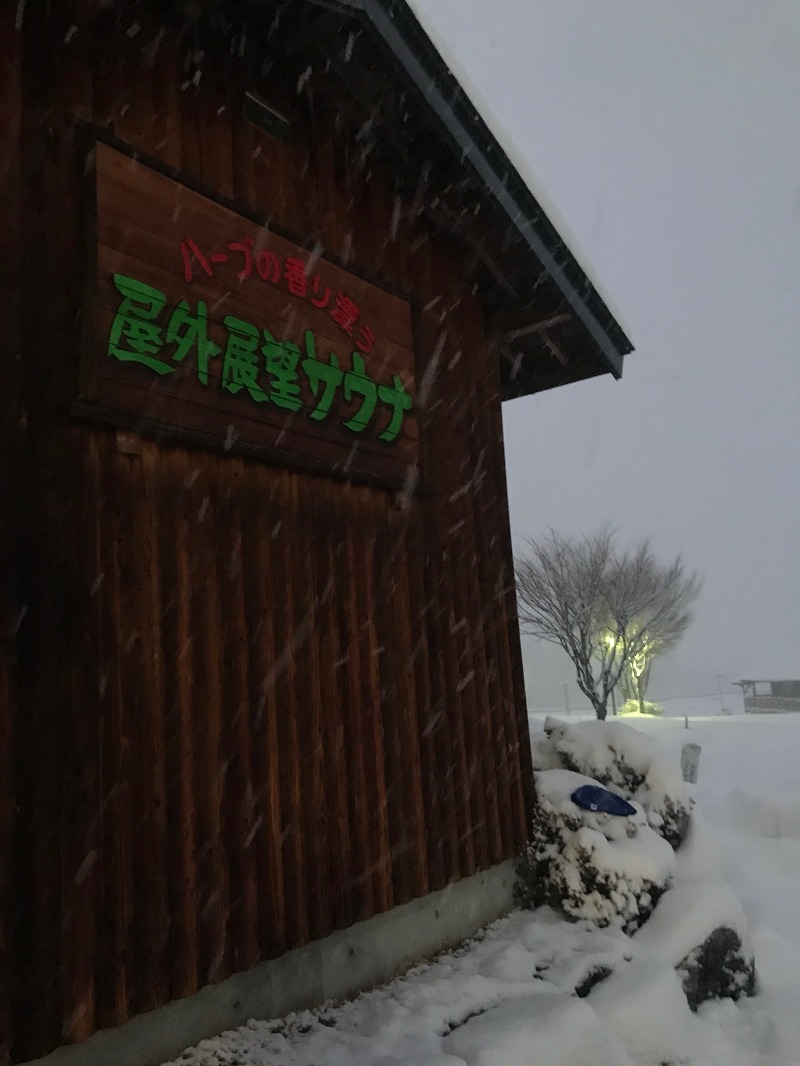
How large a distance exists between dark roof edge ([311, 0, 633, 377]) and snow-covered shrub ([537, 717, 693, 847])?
150 inches

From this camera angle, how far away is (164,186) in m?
4.08

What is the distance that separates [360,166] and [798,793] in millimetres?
11844

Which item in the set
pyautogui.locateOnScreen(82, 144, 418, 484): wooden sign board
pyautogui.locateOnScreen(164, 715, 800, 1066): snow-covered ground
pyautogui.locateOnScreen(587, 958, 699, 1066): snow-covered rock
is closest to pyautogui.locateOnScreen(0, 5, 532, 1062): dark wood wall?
pyautogui.locateOnScreen(82, 144, 418, 484): wooden sign board

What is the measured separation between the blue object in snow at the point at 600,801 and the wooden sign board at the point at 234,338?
3.34 metres

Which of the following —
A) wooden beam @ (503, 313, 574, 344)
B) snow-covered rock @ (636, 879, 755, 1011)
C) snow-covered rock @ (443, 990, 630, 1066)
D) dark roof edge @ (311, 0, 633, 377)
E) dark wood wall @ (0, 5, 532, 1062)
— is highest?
dark roof edge @ (311, 0, 633, 377)

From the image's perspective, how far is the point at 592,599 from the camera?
839 inches

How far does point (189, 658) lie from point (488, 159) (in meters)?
4.48

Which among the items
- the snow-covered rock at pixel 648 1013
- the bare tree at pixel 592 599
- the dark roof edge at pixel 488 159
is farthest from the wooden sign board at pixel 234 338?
the bare tree at pixel 592 599

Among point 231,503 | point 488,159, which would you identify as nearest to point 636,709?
point 488,159

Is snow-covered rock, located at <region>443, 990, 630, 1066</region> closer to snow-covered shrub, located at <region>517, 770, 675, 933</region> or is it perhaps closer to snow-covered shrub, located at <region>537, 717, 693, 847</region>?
snow-covered shrub, located at <region>517, 770, 675, 933</region>

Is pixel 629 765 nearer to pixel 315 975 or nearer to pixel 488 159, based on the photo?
pixel 315 975

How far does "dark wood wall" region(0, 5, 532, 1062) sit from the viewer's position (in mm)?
3143

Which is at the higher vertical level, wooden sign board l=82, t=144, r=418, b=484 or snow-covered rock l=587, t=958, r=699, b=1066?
wooden sign board l=82, t=144, r=418, b=484

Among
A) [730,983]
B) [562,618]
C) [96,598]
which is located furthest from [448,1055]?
[562,618]
